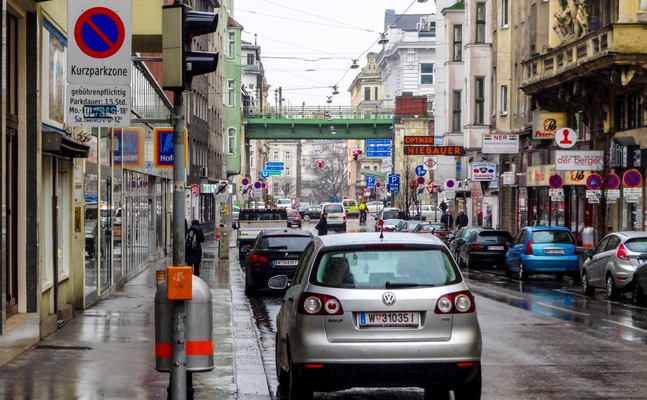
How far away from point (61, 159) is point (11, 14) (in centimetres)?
400

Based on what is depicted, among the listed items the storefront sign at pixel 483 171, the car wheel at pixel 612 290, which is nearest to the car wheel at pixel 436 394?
the car wheel at pixel 612 290

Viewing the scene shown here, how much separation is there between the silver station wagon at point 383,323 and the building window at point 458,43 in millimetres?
53036

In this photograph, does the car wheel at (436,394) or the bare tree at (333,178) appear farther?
the bare tree at (333,178)

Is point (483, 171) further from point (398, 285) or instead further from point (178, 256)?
point (178, 256)

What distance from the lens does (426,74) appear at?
412 ft

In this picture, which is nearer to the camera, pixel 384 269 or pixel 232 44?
pixel 384 269

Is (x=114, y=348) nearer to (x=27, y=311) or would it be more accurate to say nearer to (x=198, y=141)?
(x=27, y=311)

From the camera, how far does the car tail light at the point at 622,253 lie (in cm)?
2238

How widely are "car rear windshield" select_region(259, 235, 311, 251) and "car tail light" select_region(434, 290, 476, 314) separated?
1503 cm

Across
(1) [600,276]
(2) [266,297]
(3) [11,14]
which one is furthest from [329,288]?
(1) [600,276]

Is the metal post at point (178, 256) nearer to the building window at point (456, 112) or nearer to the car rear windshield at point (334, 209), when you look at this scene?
the building window at point (456, 112)

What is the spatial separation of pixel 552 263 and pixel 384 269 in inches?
827

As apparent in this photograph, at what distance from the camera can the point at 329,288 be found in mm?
9000

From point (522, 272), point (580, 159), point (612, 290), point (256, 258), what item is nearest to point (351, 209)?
point (580, 159)
